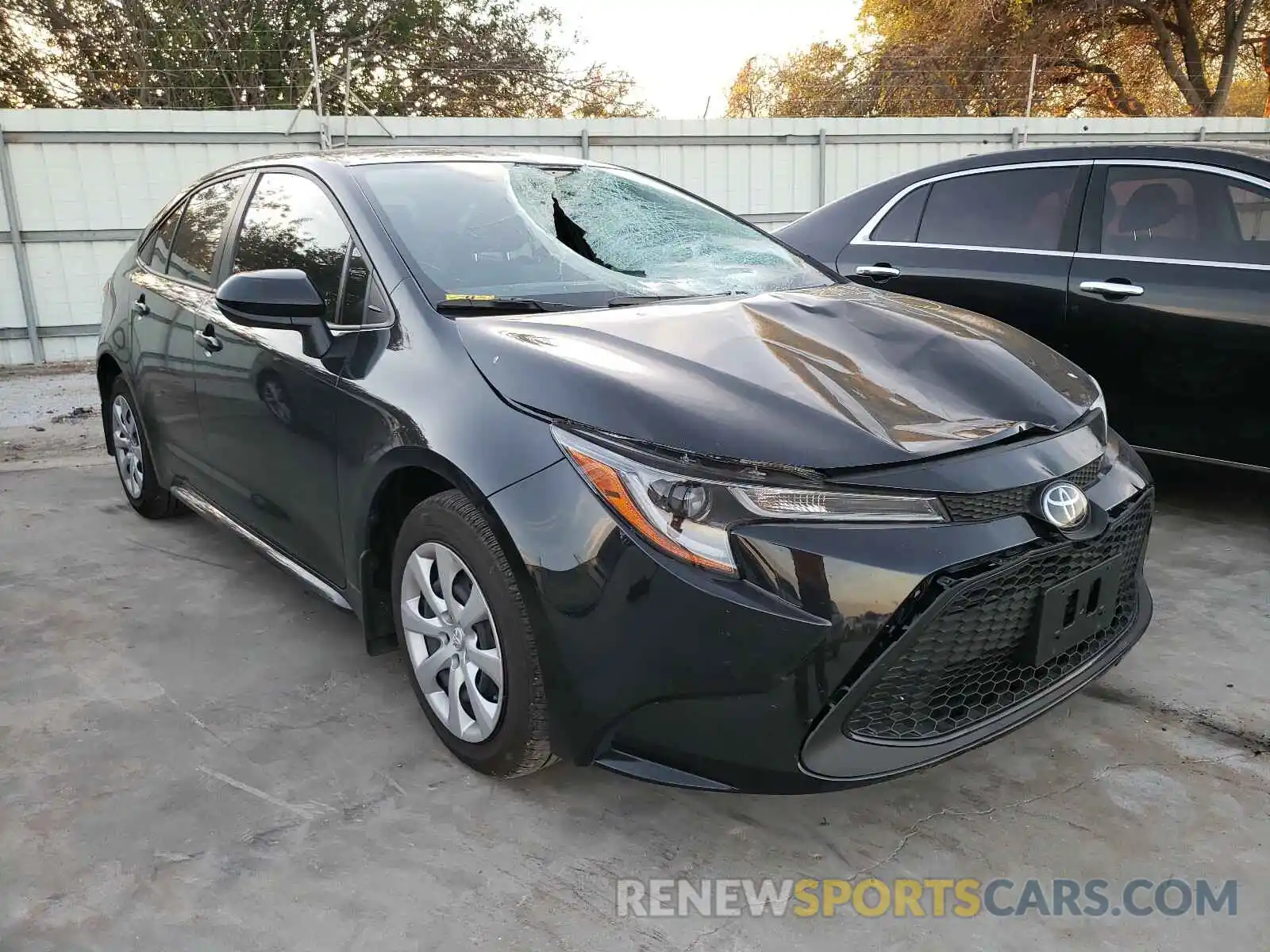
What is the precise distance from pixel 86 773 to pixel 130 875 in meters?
0.50

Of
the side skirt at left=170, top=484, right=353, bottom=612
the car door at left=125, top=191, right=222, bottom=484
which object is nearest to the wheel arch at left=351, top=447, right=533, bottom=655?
the side skirt at left=170, top=484, right=353, bottom=612

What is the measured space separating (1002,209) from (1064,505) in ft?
8.88

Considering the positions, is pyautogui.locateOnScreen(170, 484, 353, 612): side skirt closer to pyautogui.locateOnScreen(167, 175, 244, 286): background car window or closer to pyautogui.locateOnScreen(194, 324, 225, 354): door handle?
pyautogui.locateOnScreen(194, 324, 225, 354): door handle

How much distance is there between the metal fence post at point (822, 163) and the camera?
10586 mm

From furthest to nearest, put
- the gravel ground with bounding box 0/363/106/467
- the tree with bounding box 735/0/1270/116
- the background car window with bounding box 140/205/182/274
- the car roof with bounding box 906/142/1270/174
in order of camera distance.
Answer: the tree with bounding box 735/0/1270/116, the gravel ground with bounding box 0/363/106/467, the background car window with bounding box 140/205/182/274, the car roof with bounding box 906/142/1270/174

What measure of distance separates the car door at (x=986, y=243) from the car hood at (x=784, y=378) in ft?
5.20

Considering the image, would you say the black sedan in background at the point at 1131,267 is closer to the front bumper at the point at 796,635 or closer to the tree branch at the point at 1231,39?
the front bumper at the point at 796,635

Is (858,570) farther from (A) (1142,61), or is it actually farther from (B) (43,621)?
(A) (1142,61)

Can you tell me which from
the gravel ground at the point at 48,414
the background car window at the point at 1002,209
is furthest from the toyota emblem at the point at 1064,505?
the gravel ground at the point at 48,414

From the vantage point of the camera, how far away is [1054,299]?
404 centimetres

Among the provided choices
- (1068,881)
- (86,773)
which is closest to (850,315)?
(1068,881)

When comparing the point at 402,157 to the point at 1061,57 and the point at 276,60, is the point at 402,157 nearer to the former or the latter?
the point at 276,60

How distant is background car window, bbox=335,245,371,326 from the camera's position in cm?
262

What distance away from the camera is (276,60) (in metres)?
17.2
